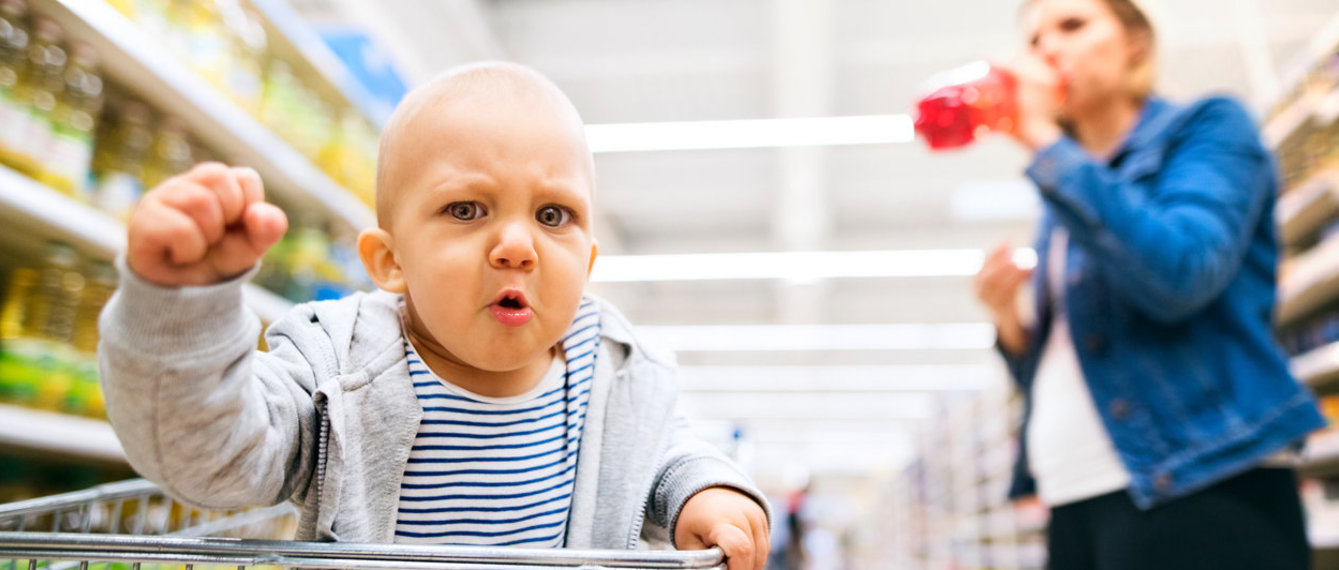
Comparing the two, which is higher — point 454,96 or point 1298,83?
point 1298,83

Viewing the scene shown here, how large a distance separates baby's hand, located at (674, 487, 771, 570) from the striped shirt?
0.14 meters

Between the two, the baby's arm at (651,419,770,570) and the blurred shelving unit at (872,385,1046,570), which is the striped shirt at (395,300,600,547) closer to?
the baby's arm at (651,419,770,570)

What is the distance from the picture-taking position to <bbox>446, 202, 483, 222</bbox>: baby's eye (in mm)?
778

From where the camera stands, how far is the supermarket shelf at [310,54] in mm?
2236

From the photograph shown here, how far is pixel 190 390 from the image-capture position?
0.56 meters

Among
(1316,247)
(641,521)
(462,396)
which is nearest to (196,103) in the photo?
(462,396)

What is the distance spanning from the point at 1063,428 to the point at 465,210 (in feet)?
3.44

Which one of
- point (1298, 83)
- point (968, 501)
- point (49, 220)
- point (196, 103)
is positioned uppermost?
point (1298, 83)

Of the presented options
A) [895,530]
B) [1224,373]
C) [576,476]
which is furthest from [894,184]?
[576,476]

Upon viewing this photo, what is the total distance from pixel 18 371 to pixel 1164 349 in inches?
74.9

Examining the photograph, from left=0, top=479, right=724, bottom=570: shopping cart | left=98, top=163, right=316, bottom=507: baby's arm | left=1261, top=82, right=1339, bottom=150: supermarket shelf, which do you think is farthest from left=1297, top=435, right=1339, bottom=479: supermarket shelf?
left=98, top=163, right=316, bottom=507: baby's arm

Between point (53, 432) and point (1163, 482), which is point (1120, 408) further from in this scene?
point (53, 432)

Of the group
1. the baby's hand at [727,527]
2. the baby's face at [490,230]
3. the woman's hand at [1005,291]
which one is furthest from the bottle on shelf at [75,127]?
the woman's hand at [1005,291]

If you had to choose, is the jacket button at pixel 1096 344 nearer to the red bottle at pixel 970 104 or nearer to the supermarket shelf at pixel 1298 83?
the red bottle at pixel 970 104
